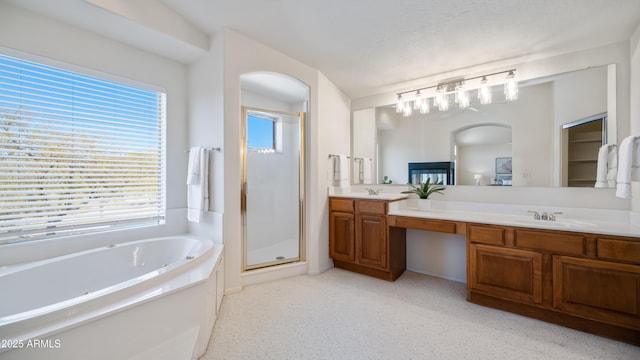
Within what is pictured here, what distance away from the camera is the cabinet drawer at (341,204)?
3236 millimetres

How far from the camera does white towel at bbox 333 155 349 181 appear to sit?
3.45 meters

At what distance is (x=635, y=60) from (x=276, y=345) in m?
3.68

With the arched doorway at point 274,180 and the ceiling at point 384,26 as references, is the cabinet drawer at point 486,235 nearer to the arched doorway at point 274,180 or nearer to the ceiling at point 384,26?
the ceiling at point 384,26

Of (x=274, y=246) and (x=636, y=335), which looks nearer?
(x=636, y=335)

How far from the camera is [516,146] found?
2686mm

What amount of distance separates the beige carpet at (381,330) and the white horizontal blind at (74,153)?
154 centimetres

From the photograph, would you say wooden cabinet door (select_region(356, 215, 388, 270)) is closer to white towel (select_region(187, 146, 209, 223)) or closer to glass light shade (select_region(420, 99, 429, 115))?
glass light shade (select_region(420, 99, 429, 115))

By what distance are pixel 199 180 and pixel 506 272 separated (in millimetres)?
3089

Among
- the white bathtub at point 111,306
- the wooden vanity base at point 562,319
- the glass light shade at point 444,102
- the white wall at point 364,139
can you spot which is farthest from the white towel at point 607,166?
the white bathtub at point 111,306

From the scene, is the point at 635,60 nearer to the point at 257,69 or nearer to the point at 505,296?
the point at 505,296

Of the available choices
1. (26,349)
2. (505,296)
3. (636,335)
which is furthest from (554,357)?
(26,349)

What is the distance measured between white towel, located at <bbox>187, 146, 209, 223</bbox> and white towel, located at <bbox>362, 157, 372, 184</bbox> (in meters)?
2.17

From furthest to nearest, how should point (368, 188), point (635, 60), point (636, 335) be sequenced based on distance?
point (368, 188)
point (635, 60)
point (636, 335)

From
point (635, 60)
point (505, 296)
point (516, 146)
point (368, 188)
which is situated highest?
point (635, 60)
